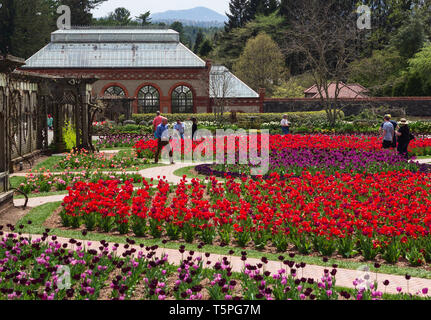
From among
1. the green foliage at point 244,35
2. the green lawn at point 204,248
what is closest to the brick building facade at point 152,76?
the green foliage at point 244,35

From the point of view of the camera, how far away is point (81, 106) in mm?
20359

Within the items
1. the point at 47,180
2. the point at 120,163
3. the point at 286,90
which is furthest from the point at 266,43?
the point at 47,180

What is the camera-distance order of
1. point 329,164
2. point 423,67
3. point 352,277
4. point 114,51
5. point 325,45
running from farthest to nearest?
point 114,51 < point 423,67 < point 325,45 < point 329,164 < point 352,277

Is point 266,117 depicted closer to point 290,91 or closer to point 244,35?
point 290,91

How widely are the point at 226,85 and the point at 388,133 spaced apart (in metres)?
28.0

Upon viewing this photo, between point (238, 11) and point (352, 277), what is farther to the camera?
point (238, 11)

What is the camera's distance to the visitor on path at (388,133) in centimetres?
1620

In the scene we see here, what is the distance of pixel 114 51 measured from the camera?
1876 inches

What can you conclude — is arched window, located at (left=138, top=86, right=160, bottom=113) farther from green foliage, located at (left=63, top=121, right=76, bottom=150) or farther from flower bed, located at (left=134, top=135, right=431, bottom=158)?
flower bed, located at (left=134, top=135, right=431, bottom=158)

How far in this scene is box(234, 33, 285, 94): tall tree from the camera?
177ft

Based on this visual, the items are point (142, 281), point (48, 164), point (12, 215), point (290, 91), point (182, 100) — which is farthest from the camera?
point (290, 91)

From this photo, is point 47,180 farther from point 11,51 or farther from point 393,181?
point 11,51
